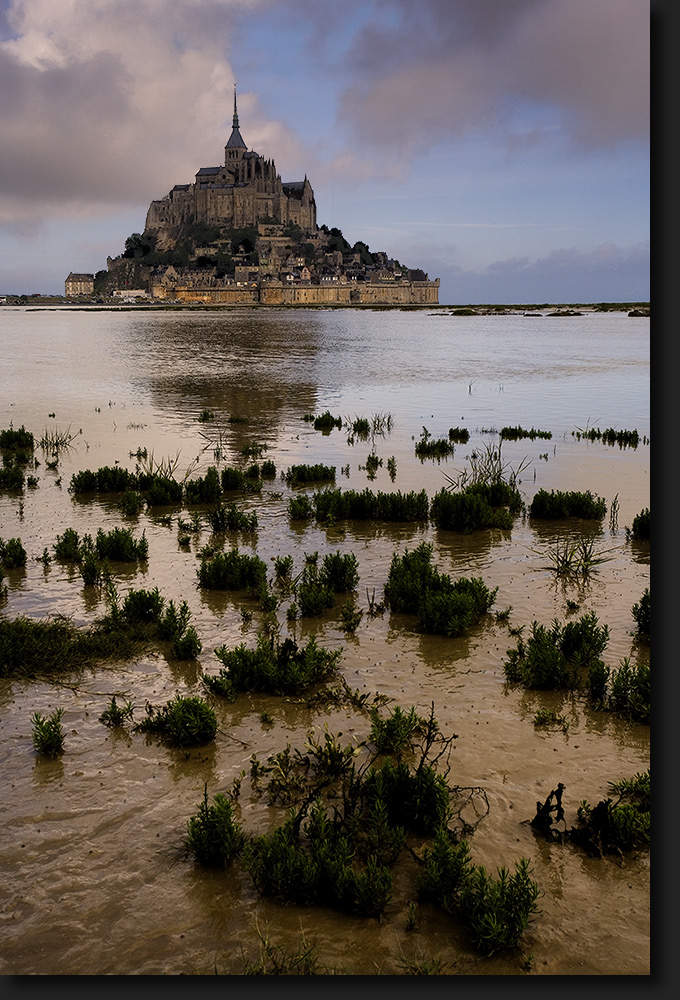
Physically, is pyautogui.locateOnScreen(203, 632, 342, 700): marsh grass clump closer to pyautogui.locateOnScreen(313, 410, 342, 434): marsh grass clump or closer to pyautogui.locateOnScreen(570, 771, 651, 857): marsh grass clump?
pyautogui.locateOnScreen(570, 771, 651, 857): marsh grass clump

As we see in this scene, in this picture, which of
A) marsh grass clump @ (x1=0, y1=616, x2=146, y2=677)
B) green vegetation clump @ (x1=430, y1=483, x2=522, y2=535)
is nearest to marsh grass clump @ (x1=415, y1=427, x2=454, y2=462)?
green vegetation clump @ (x1=430, y1=483, x2=522, y2=535)

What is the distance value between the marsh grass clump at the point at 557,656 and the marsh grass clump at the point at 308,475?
7.80m

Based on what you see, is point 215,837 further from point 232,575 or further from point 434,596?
point 232,575

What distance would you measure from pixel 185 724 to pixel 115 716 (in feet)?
2.03

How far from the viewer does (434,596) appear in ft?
25.4

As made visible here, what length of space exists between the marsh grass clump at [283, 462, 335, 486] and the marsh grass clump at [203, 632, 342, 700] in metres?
7.92

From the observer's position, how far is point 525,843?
175 inches

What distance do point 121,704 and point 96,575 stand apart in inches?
116

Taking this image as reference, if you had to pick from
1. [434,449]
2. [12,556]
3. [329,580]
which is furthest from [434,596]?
[434,449]

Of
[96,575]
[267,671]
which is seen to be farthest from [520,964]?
[96,575]

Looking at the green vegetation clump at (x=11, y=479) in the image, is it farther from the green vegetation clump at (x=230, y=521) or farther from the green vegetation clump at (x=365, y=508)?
the green vegetation clump at (x=365, y=508)

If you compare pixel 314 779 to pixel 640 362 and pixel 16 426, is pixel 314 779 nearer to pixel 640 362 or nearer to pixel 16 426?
pixel 16 426

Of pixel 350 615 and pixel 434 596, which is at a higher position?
pixel 434 596

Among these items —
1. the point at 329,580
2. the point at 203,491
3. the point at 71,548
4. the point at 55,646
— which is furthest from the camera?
the point at 203,491
